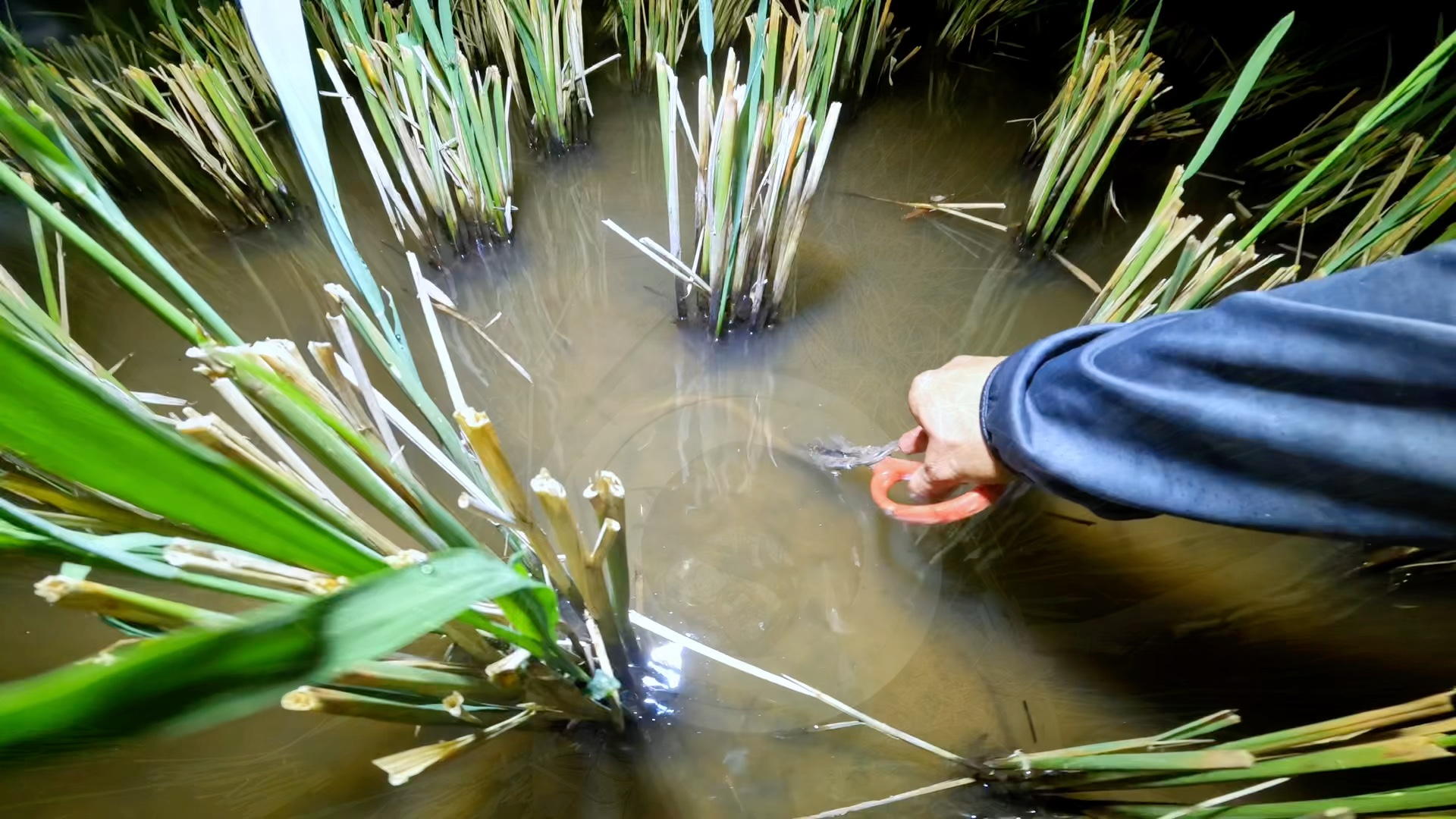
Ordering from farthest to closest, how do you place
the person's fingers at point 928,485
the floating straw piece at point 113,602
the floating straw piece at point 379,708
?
the person's fingers at point 928,485
the floating straw piece at point 379,708
the floating straw piece at point 113,602

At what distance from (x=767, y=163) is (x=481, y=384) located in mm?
538

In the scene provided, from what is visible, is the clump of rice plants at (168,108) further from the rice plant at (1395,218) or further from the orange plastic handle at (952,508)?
the rice plant at (1395,218)

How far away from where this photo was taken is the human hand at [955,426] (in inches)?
27.1

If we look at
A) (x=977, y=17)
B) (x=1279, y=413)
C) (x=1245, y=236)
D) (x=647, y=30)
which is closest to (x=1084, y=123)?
(x=1245, y=236)

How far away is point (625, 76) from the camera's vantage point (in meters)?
1.48

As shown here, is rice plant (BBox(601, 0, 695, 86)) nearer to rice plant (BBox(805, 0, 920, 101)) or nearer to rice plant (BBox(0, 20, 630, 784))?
rice plant (BBox(805, 0, 920, 101))

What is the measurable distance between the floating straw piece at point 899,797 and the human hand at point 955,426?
32cm

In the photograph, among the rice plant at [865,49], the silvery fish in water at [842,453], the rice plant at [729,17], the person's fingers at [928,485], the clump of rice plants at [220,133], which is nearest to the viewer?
the person's fingers at [928,485]

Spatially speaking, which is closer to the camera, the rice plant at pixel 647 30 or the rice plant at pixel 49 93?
the rice plant at pixel 49 93

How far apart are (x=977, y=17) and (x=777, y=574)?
1.40 metres

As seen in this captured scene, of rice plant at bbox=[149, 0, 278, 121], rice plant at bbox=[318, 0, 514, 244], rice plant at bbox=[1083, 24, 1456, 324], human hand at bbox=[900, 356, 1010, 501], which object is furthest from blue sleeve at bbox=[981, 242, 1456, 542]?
rice plant at bbox=[149, 0, 278, 121]

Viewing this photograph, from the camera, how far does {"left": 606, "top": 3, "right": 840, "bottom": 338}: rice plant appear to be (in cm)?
78

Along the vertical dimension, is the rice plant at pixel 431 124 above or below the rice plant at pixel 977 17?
below

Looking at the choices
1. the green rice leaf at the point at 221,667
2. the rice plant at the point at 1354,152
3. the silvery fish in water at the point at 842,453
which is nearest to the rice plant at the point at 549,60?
the silvery fish in water at the point at 842,453
